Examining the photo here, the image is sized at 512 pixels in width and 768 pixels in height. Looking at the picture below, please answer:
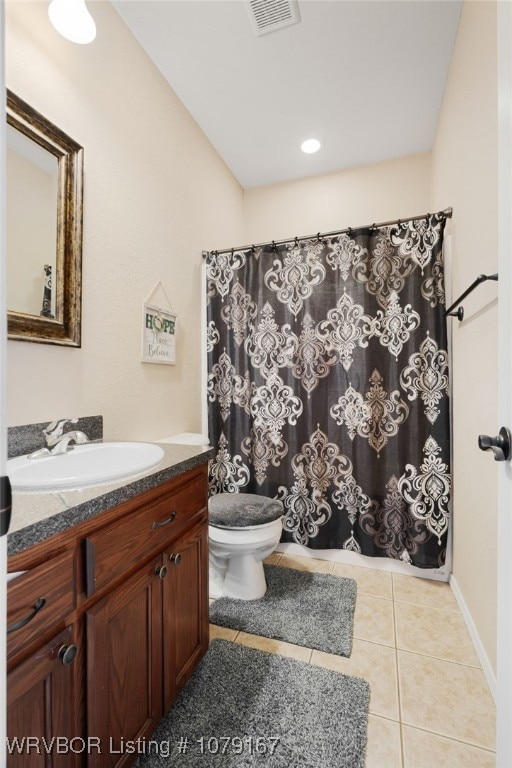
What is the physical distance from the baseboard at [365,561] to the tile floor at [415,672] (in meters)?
0.05

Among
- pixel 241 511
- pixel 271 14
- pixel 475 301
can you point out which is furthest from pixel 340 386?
pixel 271 14

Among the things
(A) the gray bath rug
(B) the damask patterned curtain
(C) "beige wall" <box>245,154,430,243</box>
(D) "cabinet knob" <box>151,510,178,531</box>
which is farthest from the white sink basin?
(C) "beige wall" <box>245,154,430,243</box>

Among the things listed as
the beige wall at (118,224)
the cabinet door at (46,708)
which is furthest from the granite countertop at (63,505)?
the beige wall at (118,224)

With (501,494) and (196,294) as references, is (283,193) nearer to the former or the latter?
(196,294)

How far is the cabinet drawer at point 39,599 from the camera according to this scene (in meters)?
0.57

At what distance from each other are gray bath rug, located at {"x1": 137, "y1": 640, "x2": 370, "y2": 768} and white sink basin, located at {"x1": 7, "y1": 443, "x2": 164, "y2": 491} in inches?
30.1

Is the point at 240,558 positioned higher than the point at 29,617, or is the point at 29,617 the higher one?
the point at 29,617

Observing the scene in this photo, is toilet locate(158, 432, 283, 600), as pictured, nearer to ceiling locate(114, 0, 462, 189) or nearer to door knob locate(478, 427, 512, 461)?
door knob locate(478, 427, 512, 461)

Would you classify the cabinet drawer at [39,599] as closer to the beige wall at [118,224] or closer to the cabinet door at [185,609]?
the cabinet door at [185,609]

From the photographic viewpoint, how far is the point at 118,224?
1.50m

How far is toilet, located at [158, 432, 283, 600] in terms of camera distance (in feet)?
5.18

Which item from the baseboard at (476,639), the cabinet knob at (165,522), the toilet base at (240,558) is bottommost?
the baseboard at (476,639)

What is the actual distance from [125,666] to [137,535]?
12.1 inches

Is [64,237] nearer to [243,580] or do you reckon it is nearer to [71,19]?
[71,19]
